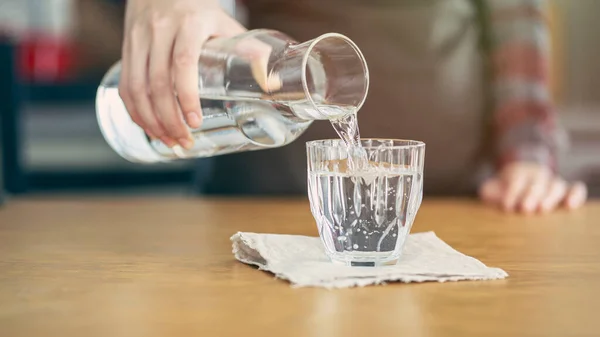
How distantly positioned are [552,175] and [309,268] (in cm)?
94

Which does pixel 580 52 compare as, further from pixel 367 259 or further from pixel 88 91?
pixel 367 259

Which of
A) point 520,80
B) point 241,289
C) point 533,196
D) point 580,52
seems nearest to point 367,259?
point 241,289

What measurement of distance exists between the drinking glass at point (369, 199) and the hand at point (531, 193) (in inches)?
20.6

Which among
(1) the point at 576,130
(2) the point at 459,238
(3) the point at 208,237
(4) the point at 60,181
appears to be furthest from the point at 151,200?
(1) the point at 576,130

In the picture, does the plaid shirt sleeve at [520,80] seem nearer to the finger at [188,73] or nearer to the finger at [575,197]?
the finger at [575,197]

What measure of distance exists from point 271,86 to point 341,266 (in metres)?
0.19

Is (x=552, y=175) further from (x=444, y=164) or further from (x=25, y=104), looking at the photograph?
(x=25, y=104)

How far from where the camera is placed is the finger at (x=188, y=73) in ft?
3.00

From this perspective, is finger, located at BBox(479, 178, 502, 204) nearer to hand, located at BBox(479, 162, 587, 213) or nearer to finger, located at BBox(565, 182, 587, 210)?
hand, located at BBox(479, 162, 587, 213)

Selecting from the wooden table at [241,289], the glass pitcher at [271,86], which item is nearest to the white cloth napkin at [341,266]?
the wooden table at [241,289]

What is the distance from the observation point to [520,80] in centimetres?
167

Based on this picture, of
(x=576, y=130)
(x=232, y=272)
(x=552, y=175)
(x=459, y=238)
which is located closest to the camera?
(x=232, y=272)

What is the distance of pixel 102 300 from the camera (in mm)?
691

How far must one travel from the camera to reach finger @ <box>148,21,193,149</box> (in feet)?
3.13
